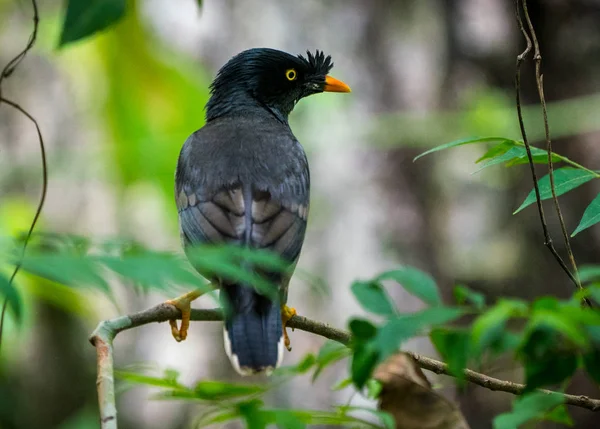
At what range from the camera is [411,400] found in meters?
2.54

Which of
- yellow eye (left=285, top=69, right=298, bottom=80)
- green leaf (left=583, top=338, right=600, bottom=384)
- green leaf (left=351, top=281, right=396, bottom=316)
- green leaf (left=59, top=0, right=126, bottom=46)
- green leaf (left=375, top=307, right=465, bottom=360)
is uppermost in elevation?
yellow eye (left=285, top=69, right=298, bottom=80)

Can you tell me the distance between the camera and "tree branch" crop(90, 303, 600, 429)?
2195 mm

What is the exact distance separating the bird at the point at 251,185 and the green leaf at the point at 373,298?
48.6 inches

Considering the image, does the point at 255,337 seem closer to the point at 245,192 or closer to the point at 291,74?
the point at 245,192

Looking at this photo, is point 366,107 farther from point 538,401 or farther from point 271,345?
point 538,401

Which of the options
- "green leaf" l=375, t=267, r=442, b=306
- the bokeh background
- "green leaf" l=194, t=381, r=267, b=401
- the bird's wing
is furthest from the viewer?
the bokeh background

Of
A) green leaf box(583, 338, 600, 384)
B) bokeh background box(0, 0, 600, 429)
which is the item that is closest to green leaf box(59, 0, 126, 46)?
green leaf box(583, 338, 600, 384)

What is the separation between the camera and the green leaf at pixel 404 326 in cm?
150

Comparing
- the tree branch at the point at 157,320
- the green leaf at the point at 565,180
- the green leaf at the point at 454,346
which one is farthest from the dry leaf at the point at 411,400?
the green leaf at the point at 454,346

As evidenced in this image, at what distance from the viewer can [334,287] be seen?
6.50 metres

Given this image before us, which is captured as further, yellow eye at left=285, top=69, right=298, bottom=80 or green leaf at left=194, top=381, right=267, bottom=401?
yellow eye at left=285, top=69, right=298, bottom=80

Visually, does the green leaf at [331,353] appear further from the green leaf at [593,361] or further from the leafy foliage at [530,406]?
the green leaf at [593,361]

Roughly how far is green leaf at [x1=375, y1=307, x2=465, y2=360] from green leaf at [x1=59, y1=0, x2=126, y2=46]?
119 cm

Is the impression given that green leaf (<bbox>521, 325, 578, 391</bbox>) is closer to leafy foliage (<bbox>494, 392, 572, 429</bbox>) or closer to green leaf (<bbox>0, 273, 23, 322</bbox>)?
leafy foliage (<bbox>494, 392, 572, 429</bbox>)
